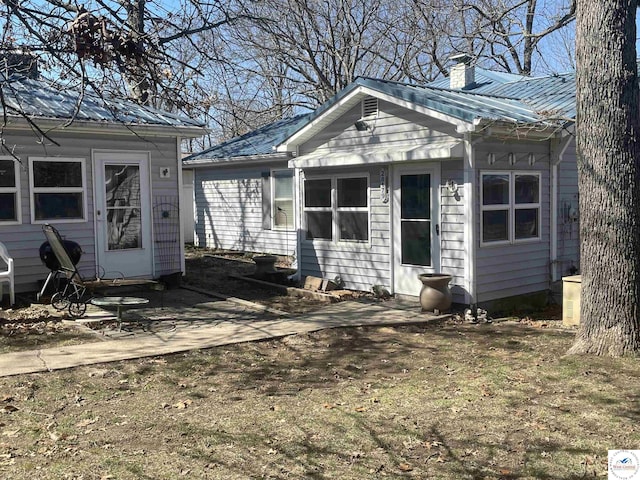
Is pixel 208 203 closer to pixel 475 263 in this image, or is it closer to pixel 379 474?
pixel 475 263

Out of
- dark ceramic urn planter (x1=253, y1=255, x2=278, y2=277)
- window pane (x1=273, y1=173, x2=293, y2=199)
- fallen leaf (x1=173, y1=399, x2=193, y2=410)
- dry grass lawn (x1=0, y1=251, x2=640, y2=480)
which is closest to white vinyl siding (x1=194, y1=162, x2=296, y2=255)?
window pane (x1=273, y1=173, x2=293, y2=199)

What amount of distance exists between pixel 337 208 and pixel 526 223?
3203 millimetres

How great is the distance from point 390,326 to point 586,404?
3.68m

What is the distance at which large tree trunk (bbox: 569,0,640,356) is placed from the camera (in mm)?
7047

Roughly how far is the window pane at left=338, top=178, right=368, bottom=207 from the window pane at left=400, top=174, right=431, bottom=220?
33.7 inches

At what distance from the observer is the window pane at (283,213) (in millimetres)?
16719

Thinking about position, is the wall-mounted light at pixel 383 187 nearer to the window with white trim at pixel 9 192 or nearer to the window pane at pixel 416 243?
the window pane at pixel 416 243

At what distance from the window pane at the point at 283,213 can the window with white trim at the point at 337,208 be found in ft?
14.3

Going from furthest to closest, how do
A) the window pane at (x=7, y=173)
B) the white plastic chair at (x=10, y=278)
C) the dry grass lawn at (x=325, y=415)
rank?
the window pane at (x=7, y=173) → the white plastic chair at (x=10, y=278) → the dry grass lawn at (x=325, y=415)

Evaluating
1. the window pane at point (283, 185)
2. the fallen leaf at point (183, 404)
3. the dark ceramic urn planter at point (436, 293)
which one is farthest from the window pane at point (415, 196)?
the window pane at point (283, 185)

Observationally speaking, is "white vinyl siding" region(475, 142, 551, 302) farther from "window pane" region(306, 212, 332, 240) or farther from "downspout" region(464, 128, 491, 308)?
"window pane" region(306, 212, 332, 240)

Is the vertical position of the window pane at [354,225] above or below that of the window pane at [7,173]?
below

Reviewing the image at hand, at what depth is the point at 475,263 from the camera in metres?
9.76

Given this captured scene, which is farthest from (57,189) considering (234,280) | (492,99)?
(492,99)
